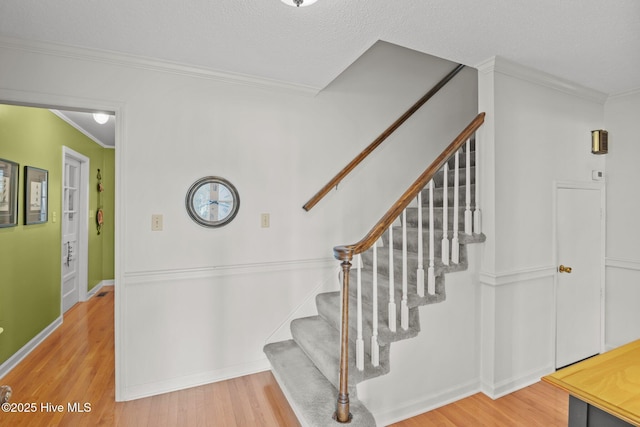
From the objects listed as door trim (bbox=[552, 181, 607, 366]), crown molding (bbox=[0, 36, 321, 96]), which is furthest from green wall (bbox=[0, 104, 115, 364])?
door trim (bbox=[552, 181, 607, 366])

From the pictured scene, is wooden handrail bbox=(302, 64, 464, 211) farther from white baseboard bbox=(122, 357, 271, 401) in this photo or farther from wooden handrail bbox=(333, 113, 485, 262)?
white baseboard bbox=(122, 357, 271, 401)

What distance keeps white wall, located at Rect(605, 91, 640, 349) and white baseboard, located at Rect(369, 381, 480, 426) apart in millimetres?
1722

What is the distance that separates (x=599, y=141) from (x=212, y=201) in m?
3.44

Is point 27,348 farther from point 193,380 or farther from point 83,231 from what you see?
point 83,231

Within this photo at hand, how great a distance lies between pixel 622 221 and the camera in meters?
3.02

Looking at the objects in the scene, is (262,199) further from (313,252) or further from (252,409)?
(252,409)

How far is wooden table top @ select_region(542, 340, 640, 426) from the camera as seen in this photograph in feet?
3.42

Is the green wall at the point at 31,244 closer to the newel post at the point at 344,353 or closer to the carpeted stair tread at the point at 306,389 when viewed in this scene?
the carpeted stair tread at the point at 306,389

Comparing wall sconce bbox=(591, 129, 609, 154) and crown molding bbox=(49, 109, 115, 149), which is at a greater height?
crown molding bbox=(49, 109, 115, 149)

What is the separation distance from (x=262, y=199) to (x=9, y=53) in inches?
71.3

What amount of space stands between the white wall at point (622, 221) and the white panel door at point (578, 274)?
123 mm

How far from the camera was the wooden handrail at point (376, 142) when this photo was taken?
Answer: 282cm

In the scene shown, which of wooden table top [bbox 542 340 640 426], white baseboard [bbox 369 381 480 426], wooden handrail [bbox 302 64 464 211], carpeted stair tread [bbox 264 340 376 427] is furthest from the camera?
wooden handrail [bbox 302 64 464 211]

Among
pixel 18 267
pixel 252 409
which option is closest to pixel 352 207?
pixel 252 409
